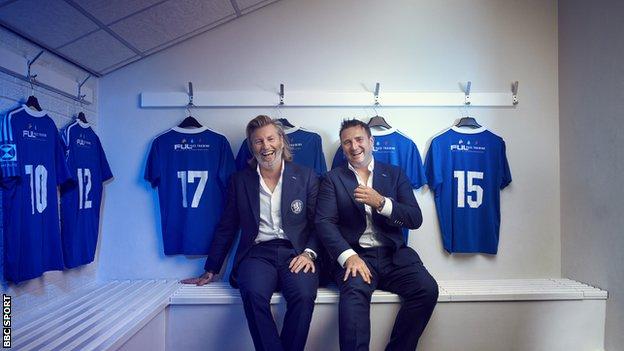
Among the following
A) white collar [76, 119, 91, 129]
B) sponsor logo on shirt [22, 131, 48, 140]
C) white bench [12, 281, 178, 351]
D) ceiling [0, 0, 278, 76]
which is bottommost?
white bench [12, 281, 178, 351]

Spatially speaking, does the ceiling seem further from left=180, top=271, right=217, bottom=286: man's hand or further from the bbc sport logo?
left=180, top=271, right=217, bottom=286: man's hand

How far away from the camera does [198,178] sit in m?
2.28

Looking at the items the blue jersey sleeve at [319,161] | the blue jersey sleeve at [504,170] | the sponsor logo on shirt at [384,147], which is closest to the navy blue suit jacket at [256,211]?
the blue jersey sleeve at [319,161]

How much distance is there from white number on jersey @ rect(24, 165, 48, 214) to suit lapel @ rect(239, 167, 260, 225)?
41.6 inches

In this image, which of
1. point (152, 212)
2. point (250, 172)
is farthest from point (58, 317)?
point (250, 172)

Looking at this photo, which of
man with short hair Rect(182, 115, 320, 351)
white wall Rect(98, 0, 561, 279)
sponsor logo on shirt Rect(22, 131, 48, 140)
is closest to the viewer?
sponsor logo on shirt Rect(22, 131, 48, 140)

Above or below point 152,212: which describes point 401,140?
above

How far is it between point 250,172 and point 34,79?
127 cm

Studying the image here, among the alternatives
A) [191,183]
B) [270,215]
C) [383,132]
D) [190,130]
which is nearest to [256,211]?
[270,215]

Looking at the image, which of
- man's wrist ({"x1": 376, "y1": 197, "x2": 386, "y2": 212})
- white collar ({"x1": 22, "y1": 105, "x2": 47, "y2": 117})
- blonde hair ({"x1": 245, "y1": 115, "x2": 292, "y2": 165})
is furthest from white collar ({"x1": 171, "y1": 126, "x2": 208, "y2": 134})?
man's wrist ({"x1": 376, "y1": 197, "x2": 386, "y2": 212})

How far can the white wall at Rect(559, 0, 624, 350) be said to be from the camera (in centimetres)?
190

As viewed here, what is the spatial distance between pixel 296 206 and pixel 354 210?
35cm

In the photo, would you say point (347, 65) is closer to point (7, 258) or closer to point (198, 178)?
point (198, 178)

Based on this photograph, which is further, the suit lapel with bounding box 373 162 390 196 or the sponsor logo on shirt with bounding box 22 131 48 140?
the suit lapel with bounding box 373 162 390 196
